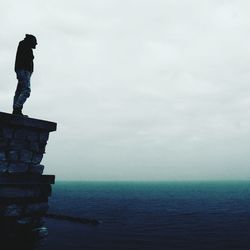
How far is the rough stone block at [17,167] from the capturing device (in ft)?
23.6

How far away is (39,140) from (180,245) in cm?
4562

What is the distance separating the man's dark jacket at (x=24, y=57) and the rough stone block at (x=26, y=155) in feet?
8.30

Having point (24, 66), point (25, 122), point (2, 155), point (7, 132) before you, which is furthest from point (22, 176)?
point (24, 66)

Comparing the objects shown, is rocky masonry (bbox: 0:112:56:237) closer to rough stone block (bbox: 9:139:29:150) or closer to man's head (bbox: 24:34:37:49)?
rough stone block (bbox: 9:139:29:150)

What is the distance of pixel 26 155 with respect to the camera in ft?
24.6

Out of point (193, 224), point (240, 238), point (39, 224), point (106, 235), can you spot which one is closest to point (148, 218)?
point (193, 224)

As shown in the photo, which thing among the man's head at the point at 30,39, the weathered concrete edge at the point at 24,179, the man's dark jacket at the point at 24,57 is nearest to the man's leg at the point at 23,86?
the man's dark jacket at the point at 24,57

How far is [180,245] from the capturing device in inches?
1900

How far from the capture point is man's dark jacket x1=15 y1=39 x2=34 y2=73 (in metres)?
8.67

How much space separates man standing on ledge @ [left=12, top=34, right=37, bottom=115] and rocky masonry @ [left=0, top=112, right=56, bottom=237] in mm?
1322

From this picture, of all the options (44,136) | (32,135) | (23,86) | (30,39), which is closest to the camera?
(32,135)

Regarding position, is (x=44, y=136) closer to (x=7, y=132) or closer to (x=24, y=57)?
(x=7, y=132)

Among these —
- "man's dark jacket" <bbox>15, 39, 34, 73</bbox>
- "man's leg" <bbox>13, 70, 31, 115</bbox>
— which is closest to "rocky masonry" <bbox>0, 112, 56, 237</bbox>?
"man's leg" <bbox>13, 70, 31, 115</bbox>

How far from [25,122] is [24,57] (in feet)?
7.40
